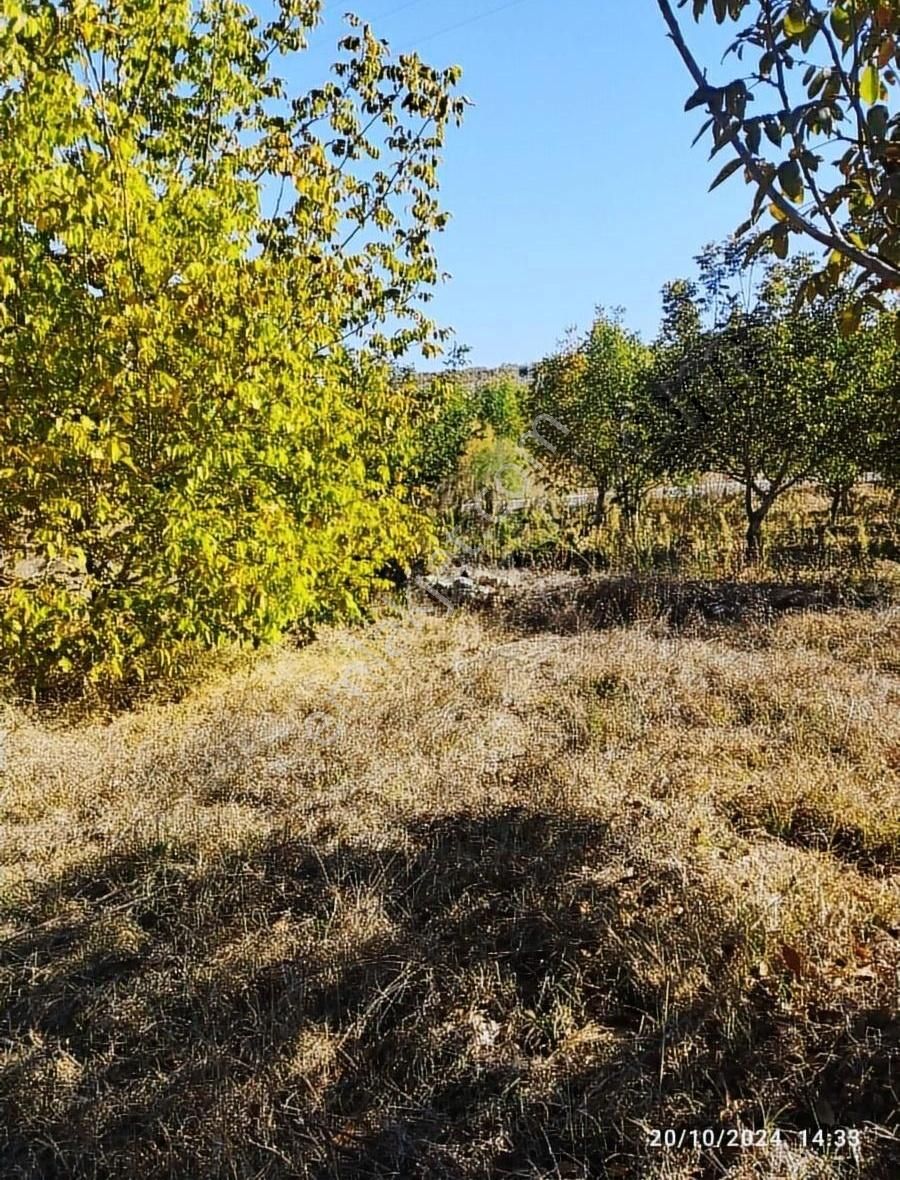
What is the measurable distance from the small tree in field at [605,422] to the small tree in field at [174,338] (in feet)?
16.2

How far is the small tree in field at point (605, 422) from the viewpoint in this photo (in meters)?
9.90

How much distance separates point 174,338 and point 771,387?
19.8 feet

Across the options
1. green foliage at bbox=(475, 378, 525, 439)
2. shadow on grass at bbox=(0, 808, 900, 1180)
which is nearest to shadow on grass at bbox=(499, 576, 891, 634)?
shadow on grass at bbox=(0, 808, 900, 1180)

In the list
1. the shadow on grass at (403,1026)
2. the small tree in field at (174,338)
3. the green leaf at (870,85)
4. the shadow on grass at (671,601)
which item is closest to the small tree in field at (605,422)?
the shadow on grass at (671,601)

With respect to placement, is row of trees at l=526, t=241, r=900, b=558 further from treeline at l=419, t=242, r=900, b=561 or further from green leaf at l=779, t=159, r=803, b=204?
green leaf at l=779, t=159, r=803, b=204

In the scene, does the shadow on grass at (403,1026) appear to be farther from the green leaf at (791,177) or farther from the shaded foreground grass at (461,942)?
the green leaf at (791,177)

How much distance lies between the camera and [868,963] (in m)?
2.18

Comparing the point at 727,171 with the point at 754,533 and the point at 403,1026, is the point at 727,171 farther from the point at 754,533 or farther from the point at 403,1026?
the point at 754,533

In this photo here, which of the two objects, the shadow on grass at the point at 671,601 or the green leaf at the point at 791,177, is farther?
the shadow on grass at the point at 671,601

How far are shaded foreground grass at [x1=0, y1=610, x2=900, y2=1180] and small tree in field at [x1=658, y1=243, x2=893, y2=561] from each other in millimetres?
4657

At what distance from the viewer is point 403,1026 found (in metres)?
2.14

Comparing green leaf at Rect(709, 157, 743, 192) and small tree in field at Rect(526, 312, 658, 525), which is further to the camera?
small tree in field at Rect(526, 312, 658, 525)

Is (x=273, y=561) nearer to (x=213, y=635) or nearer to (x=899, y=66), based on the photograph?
(x=213, y=635)

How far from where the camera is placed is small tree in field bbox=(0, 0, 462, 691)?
393 cm
